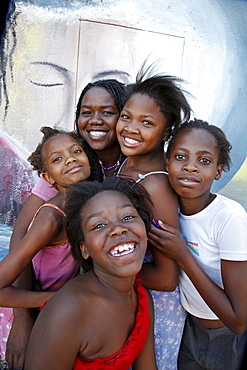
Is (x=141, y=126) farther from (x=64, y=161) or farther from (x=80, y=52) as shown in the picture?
(x=80, y=52)

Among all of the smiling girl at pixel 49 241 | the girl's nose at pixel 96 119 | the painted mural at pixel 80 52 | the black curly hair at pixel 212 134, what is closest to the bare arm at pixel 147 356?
the smiling girl at pixel 49 241

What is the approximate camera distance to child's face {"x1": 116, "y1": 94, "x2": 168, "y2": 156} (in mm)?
1807

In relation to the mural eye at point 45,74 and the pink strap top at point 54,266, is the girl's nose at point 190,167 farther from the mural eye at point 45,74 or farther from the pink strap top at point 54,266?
the mural eye at point 45,74

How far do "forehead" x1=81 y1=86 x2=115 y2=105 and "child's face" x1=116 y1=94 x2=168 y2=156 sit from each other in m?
0.26

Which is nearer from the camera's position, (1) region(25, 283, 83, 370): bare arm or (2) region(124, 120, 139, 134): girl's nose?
(1) region(25, 283, 83, 370): bare arm

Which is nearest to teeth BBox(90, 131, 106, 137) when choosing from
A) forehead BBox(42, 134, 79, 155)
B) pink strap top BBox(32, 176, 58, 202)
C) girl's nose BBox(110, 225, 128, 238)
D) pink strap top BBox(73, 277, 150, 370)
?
forehead BBox(42, 134, 79, 155)

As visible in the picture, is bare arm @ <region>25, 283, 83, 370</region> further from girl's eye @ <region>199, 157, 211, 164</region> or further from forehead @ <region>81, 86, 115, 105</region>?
forehead @ <region>81, 86, 115, 105</region>

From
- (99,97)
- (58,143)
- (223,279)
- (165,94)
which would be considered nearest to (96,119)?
(99,97)

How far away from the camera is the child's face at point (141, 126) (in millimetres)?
1807

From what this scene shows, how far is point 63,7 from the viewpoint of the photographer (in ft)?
11.0

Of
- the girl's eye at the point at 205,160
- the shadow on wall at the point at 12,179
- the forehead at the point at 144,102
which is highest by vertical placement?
the forehead at the point at 144,102

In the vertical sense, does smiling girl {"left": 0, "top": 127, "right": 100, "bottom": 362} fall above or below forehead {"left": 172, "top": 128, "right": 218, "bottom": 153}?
below

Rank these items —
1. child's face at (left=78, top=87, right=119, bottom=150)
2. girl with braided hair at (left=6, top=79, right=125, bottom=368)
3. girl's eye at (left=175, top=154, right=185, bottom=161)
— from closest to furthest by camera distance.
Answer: girl's eye at (left=175, top=154, right=185, bottom=161) → girl with braided hair at (left=6, top=79, right=125, bottom=368) → child's face at (left=78, top=87, right=119, bottom=150)

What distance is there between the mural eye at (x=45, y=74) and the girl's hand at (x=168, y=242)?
231cm
